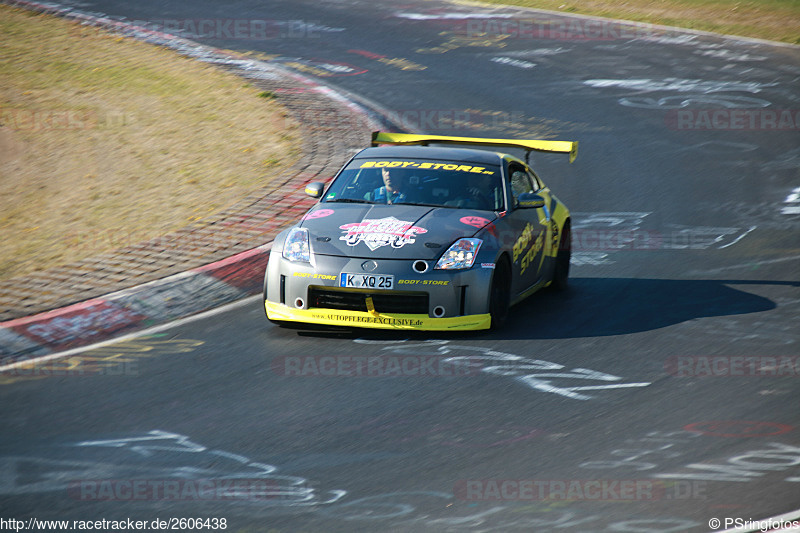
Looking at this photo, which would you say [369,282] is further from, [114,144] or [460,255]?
[114,144]

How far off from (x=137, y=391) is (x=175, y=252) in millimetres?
3173

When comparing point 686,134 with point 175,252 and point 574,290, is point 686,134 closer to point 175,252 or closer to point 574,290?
point 574,290

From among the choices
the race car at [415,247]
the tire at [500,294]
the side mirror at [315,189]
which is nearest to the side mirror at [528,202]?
the race car at [415,247]

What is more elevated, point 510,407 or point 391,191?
point 391,191

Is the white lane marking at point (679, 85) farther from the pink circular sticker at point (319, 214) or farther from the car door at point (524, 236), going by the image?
the pink circular sticker at point (319, 214)

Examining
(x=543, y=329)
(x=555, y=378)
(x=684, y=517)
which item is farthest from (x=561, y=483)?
(x=543, y=329)

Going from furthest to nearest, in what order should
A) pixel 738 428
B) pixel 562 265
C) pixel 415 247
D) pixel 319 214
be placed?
1. pixel 562 265
2. pixel 319 214
3. pixel 415 247
4. pixel 738 428

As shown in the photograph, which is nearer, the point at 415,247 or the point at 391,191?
the point at 415,247

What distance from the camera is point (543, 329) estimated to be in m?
8.28

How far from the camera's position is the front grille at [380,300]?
25.2ft

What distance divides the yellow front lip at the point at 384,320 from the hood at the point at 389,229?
17.8 inches

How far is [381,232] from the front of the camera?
7.99 metres

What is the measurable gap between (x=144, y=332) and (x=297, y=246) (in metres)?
1.43

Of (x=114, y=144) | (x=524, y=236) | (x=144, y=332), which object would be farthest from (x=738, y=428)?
(x=114, y=144)
